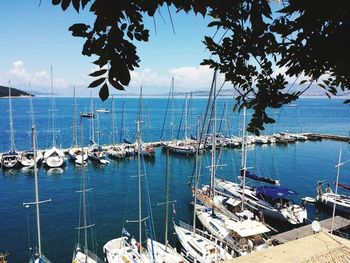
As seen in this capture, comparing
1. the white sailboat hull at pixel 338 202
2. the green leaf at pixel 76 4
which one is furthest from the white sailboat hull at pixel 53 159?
the green leaf at pixel 76 4

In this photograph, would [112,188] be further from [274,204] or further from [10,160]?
[274,204]

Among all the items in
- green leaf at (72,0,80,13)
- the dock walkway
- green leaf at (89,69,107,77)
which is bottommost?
the dock walkway

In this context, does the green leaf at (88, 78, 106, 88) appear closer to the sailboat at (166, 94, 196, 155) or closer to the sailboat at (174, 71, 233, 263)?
the sailboat at (174, 71, 233, 263)

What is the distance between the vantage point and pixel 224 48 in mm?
3617

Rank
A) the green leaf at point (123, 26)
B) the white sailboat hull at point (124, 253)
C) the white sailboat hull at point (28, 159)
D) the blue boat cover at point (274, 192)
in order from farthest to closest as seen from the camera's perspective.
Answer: the white sailboat hull at point (28, 159), the blue boat cover at point (274, 192), the white sailboat hull at point (124, 253), the green leaf at point (123, 26)

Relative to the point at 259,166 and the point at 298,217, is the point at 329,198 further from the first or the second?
the point at 259,166

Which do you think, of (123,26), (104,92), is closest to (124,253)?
(104,92)

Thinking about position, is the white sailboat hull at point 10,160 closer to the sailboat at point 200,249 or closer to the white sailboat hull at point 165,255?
the sailboat at point 200,249

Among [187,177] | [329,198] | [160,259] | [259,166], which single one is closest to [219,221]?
[160,259]

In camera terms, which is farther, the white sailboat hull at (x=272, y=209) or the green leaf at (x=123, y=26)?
the white sailboat hull at (x=272, y=209)

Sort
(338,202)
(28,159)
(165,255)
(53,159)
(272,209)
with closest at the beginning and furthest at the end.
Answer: (165,255), (272,209), (338,202), (53,159), (28,159)

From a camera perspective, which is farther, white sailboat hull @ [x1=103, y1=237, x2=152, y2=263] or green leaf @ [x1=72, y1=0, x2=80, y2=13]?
white sailboat hull @ [x1=103, y1=237, x2=152, y2=263]

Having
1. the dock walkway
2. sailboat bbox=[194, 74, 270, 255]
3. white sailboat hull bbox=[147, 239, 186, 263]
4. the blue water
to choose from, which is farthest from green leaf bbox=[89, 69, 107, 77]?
the dock walkway

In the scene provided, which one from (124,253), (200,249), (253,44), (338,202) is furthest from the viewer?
(338,202)
